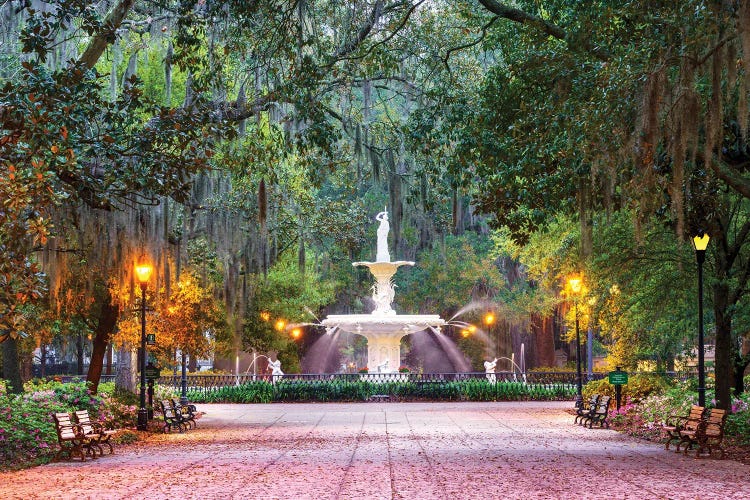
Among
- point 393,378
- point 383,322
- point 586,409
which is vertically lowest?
point 586,409

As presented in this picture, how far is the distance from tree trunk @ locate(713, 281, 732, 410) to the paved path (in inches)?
91.8

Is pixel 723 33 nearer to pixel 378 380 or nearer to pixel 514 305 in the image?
pixel 378 380

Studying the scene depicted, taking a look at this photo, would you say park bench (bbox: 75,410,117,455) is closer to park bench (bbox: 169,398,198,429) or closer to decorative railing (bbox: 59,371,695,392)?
park bench (bbox: 169,398,198,429)

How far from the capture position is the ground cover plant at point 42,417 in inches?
710

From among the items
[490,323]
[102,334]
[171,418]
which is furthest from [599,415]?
[490,323]

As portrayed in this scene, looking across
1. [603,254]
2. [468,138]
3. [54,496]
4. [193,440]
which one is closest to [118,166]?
[54,496]

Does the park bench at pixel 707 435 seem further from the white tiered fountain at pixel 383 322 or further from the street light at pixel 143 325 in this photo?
the white tiered fountain at pixel 383 322

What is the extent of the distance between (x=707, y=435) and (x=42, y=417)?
42.2 feet

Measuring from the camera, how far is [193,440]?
22.5 metres

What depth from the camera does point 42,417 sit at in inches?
799

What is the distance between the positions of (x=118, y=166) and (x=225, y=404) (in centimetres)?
2555

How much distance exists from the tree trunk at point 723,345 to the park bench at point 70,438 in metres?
13.4

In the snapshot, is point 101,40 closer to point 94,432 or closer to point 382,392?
point 94,432

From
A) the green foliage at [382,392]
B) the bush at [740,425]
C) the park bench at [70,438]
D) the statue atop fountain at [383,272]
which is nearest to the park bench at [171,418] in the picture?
the park bench at [70,438]
